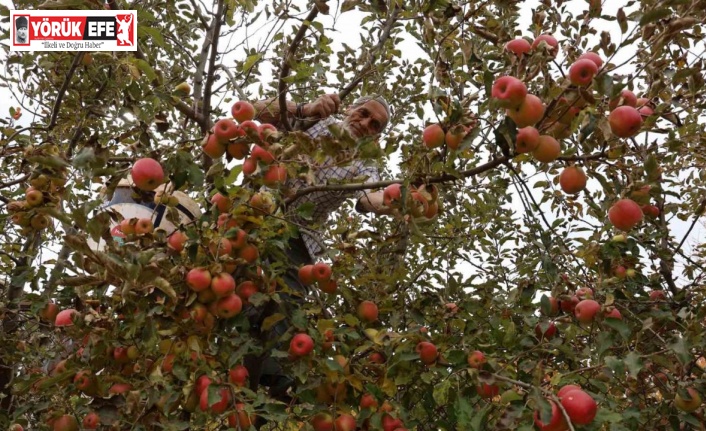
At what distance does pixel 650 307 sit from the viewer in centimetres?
249

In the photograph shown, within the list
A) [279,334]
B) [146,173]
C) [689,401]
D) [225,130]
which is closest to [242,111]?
[225,130]

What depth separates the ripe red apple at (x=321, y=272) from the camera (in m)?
2.17

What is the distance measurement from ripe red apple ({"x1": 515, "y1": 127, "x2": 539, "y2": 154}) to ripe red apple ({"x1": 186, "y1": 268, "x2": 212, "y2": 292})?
0.96 metres

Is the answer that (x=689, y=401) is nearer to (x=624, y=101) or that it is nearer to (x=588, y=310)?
(x=588, y=310)

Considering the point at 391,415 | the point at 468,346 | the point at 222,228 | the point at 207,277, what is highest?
the point at 222,228

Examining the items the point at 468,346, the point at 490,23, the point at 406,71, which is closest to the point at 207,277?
the point at 468,346

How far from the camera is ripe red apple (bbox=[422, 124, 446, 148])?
1.77 m

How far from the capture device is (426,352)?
1.96m

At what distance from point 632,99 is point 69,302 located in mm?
2221

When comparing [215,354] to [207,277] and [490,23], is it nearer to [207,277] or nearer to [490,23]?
[207,277]

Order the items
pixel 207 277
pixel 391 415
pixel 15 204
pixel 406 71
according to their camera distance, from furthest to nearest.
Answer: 1. pixel 406 71
2. pixel 15 204
3. pixel 391 415
4. pixel 207 277

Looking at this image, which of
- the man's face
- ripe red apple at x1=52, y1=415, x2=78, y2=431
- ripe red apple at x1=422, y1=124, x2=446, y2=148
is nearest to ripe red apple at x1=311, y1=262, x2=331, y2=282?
ripe red apple at x1=422, y1=124, x2=446, y2=148

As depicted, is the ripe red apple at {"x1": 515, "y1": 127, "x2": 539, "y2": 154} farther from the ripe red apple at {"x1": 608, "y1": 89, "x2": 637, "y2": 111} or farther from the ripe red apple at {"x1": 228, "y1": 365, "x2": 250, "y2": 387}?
the ripe red apple at {"x1": 228, "y1": 365, "x2": 250, "y2": 387}

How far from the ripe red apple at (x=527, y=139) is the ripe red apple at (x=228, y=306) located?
960mm
